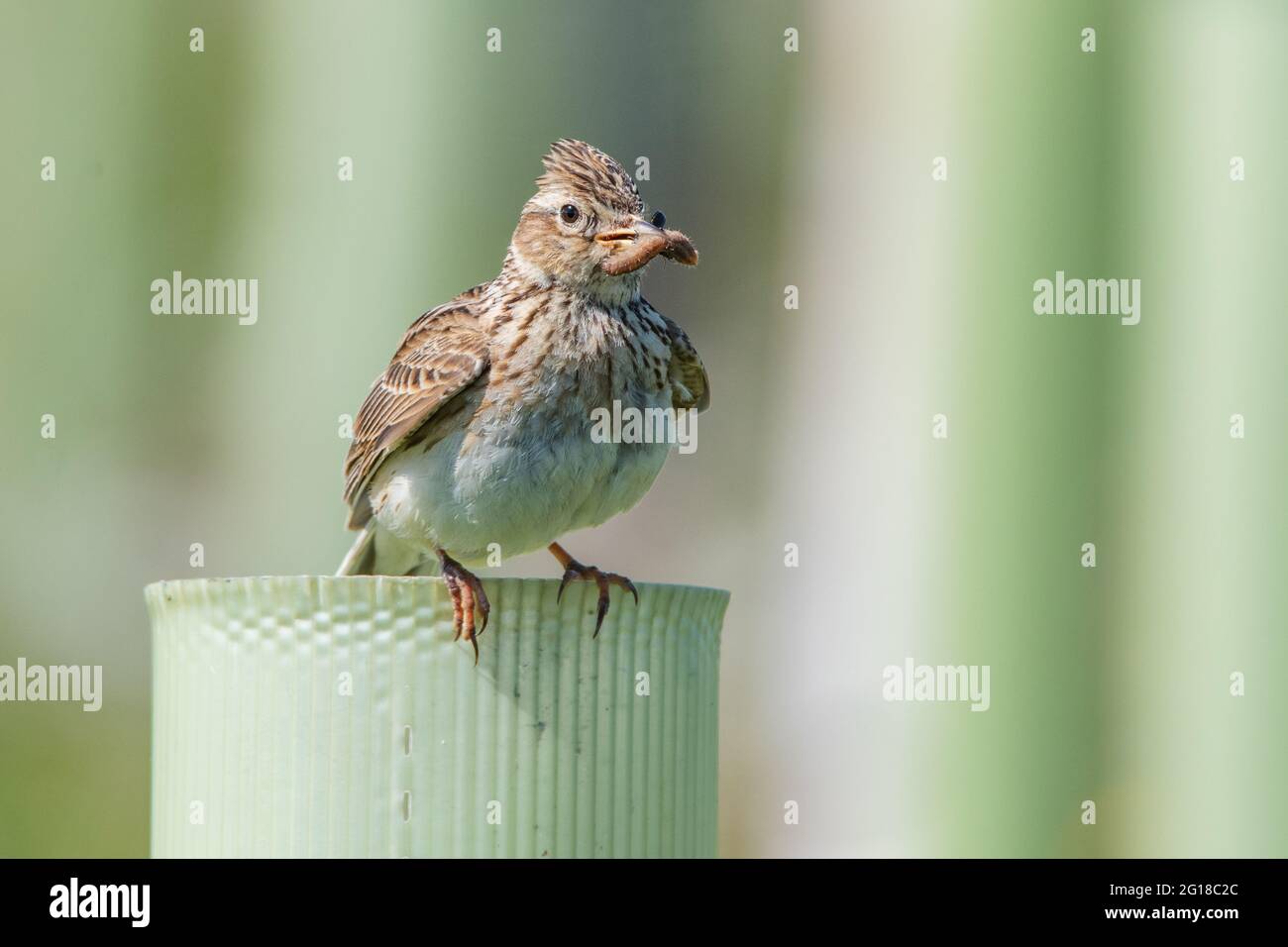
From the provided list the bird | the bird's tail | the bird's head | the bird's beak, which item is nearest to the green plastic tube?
the bird

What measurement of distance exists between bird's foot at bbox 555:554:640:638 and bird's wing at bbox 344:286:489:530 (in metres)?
0.58

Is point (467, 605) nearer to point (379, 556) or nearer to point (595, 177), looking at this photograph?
point (595, 177)

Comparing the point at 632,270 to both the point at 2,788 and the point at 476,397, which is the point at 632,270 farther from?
the point at 2,788

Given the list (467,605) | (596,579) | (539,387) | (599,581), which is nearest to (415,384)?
(539,387)

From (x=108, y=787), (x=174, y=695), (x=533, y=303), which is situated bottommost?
(x=108, y=787)

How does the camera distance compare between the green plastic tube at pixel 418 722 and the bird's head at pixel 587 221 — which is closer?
the green plastic tube at pixel 418 722

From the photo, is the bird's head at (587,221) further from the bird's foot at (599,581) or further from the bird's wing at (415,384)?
the bird's foot at (599,581)

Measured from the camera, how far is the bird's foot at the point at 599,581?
2531 mm

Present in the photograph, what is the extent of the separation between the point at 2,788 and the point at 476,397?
172 inches

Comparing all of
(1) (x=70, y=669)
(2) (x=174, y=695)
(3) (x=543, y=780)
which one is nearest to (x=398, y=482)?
(2) (x=174, y=695)

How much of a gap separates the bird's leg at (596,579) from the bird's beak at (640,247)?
81 cm

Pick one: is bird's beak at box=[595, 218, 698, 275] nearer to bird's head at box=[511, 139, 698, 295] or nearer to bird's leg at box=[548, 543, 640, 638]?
bird's head at box=[511, 139, 698, 295]

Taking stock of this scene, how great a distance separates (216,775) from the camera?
2.51 meters

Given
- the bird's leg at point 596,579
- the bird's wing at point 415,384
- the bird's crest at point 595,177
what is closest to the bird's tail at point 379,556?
the bird's wing at point 415,384
